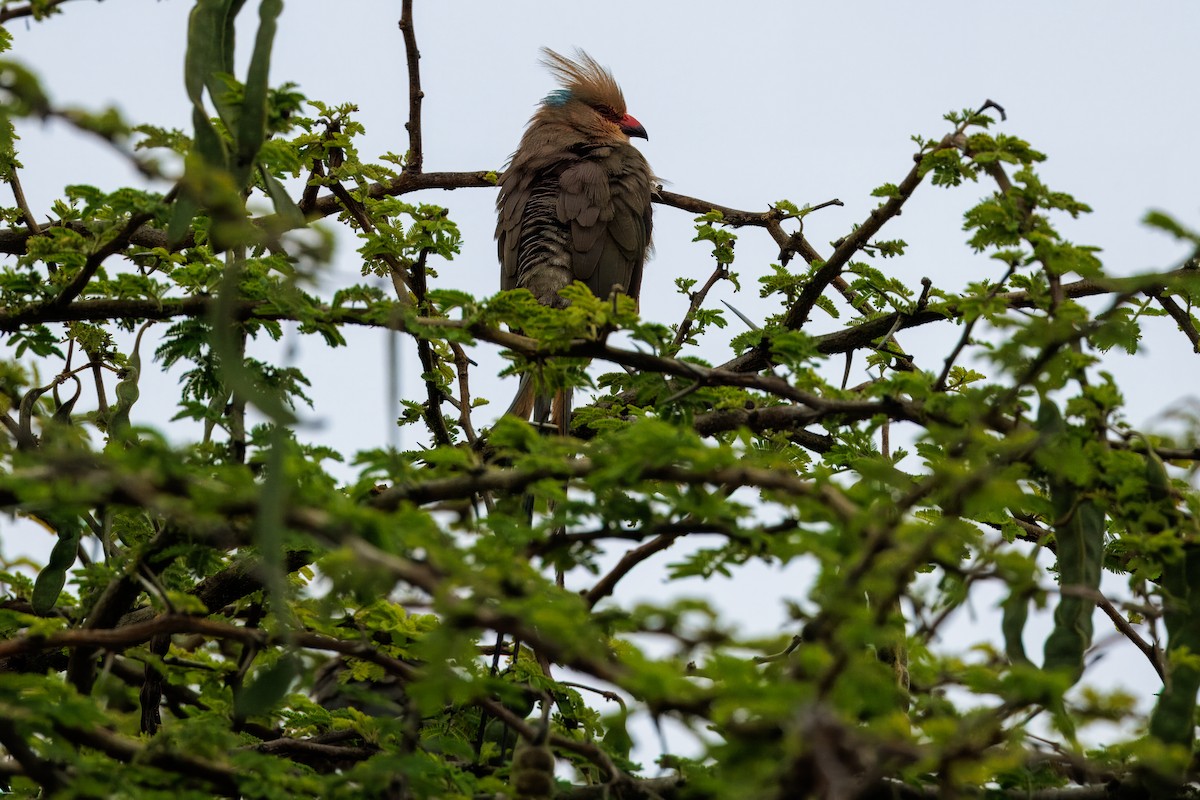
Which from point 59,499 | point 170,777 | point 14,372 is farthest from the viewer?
point 14,372

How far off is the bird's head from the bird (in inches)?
12.9

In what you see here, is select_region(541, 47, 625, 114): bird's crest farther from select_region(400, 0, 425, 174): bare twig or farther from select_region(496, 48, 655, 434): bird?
select_region(400, 0, 425, 174): bare twig

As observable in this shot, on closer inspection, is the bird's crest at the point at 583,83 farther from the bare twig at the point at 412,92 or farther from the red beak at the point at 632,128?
the bare twig at the point at 412,92

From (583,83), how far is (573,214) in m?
2.08

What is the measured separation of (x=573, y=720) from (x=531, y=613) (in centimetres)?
182

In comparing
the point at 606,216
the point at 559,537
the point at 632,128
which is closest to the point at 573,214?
the point at 606,216

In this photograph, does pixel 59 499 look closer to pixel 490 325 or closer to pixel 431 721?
pixel 490 325

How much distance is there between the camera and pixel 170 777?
2.45 m

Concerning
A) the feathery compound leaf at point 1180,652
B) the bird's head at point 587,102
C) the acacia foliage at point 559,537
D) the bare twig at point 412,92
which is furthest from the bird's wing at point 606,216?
the feathery compound leaf at point 1180,652

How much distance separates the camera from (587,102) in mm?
8719

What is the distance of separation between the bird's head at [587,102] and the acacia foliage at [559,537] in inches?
190

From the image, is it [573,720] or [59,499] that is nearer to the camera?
[59,499]

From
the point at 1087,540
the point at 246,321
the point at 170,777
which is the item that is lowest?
the point at 170,777

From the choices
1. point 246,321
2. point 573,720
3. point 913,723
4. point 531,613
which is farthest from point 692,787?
point 246,321
